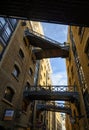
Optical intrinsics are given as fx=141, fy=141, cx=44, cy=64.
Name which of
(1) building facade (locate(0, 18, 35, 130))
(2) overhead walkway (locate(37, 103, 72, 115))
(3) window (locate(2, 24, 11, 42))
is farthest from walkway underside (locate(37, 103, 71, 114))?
(3) window (locate(2, 24, 11, 42))

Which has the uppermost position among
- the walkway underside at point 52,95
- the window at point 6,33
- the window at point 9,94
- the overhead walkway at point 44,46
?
the overhead walkway at point 44,46

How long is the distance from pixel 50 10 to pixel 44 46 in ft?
44.7

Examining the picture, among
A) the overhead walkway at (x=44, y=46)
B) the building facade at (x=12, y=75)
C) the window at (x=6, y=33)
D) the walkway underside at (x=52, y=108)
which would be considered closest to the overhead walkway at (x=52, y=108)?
the walkway underside at (x=52, y=108)

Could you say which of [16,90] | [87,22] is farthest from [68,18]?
[16,90]

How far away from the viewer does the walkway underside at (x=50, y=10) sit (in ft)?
19.1

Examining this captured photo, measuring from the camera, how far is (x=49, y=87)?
16594mm

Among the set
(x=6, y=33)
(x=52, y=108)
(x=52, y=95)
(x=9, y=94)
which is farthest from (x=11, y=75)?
(x=52, y=108)

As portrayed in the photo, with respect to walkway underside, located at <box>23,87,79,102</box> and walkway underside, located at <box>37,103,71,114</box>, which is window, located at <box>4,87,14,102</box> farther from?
walkway underside, located at <box>37,103,71,114</box>

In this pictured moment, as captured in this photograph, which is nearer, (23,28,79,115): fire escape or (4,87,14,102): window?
(4,87,14,102): window

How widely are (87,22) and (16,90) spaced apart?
10154mm

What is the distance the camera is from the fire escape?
1549 cm

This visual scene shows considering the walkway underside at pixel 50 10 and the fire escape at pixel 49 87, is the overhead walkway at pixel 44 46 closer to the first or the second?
the fire escape at pixel 49 87

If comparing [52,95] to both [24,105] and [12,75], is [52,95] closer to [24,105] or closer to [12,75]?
[24,105]

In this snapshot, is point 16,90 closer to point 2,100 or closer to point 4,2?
point 2,100
